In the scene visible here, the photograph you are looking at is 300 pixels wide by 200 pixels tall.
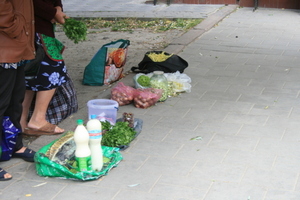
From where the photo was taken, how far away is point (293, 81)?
22.2ft

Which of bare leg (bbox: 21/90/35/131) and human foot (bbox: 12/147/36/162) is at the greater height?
bare leg (bbox: 21/90/35/131)

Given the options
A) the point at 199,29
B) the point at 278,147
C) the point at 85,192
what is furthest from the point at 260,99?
the point at 199,29

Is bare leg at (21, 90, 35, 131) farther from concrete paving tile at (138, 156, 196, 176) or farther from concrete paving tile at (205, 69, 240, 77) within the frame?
concrete paving tile at (205, 69, 240, 77)

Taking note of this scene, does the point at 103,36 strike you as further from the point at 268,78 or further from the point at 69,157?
the point at 69,157

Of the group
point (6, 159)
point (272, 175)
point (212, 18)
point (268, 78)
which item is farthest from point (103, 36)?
point (272, 175)

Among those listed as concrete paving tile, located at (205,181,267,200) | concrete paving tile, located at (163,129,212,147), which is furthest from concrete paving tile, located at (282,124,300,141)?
concrete paving tile, located at (205,181,267,200)

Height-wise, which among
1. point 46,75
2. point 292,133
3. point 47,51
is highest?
point 47,51

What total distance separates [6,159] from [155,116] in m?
1.77

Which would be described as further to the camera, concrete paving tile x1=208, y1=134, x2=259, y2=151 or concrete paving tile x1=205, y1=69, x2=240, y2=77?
concrete paving tile x1=205, y1=69, x2=240, y2=77

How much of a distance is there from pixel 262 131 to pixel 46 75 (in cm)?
225

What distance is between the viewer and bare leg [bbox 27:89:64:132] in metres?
5.05

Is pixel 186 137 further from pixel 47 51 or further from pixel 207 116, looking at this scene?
pixel 47 51

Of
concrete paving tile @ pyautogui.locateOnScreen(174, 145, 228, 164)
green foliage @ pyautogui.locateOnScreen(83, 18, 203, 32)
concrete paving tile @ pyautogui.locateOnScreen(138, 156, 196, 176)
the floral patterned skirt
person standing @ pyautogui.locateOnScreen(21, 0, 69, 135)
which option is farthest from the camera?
green foliage @ pyautogui.locateOnScreen(83, 18, 203, 32)

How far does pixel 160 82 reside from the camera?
6.17 m
